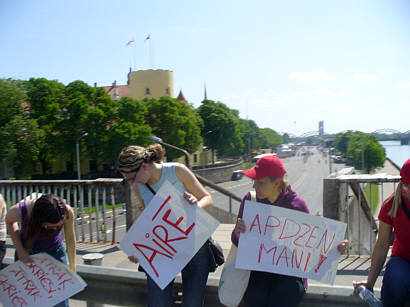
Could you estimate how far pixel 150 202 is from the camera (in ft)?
8.64

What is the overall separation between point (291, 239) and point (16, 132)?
35.6m

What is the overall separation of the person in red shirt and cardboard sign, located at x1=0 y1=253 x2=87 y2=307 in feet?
6.91

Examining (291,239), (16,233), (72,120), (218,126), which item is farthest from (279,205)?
(218,126)

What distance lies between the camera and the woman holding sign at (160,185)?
8.56 feet

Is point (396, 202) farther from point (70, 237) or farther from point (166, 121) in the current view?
point (166, 121)

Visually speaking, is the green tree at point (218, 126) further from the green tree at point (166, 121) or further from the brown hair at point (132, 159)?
the brown hair at point (132, 159)

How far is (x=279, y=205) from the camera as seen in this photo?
2.60 m

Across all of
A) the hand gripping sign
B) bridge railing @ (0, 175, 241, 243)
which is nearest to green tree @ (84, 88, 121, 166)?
bridge railing @ (0, 175, 241, 243)

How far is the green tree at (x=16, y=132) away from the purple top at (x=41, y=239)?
3350 cm

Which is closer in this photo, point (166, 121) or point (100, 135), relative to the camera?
point (100, 135)

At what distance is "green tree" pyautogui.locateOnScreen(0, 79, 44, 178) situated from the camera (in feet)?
108

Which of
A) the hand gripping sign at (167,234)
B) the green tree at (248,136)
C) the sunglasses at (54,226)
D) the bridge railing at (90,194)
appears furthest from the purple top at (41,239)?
the green tree at (248,136)

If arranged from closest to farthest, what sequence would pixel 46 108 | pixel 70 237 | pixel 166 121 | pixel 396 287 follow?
pixel 396 287 < pixel 70 237 < pixel 46 108 < pixel 166 121

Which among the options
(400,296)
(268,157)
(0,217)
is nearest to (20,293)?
(0,217)
